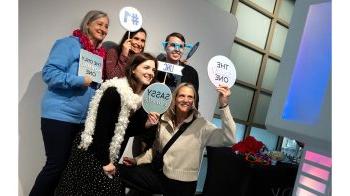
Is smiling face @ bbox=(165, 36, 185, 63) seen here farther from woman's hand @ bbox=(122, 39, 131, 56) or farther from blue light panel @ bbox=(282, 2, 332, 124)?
blue light panel @ bbox=(282, 2, 332, 124)

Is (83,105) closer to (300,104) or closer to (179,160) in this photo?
(179,160)

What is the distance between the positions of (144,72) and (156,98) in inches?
7.3

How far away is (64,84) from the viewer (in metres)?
2.04

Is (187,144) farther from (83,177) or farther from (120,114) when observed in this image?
(83,177)

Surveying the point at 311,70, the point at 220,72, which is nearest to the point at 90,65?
the point at 220,72

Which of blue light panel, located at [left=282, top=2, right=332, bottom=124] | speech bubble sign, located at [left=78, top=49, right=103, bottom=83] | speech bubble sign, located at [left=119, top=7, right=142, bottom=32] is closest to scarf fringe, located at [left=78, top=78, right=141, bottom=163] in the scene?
speech bubble sign, located at [left=78, top=49, right=103, bottom=83]

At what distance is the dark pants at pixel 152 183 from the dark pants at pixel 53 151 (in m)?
0.48

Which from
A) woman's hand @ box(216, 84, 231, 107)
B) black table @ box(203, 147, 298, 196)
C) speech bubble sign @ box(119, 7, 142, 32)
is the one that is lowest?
black table @ box(203, 147, 298, 196)

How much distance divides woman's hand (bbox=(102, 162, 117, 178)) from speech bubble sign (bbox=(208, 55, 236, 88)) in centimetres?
82

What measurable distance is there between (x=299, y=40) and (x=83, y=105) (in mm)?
1742

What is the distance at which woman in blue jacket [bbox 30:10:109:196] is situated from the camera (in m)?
2.06

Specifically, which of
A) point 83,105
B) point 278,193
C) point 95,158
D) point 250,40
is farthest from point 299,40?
point 250,40

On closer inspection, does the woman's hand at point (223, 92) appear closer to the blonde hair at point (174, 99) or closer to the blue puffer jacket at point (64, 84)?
the blonde hair at point (174, 99)
